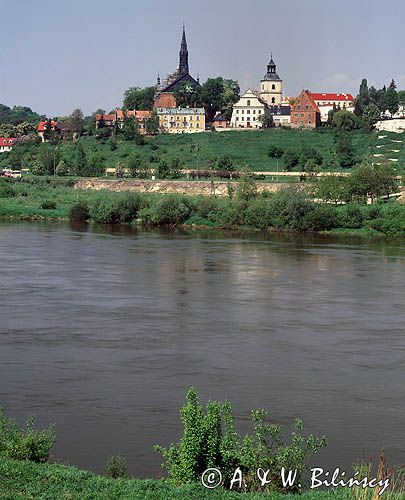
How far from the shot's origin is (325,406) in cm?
1188

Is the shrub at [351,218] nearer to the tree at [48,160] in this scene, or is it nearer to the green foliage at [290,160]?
the green foliage at [290,160]

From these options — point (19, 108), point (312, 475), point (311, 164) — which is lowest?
point (312, 475)

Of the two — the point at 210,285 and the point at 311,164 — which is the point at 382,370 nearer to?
the point at 210,285

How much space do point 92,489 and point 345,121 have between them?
61.0 meters

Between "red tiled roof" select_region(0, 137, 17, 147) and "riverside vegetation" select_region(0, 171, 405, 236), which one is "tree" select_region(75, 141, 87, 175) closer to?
"riverside vegetation" select_region(0, 171, 405, 236)

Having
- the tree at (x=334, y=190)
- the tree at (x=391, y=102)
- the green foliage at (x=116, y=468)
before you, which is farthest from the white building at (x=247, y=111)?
the green foliage at (x=116, y=468)

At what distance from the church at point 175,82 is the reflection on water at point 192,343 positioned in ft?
172

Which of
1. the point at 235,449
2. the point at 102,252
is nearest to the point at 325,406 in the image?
the point at 235,449

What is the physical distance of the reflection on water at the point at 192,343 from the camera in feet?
36.5

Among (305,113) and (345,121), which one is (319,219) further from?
(305,113)

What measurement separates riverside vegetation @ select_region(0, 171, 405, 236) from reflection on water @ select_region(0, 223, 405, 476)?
9.20 metres

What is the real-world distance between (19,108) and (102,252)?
120306mm

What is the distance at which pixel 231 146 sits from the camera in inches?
2490

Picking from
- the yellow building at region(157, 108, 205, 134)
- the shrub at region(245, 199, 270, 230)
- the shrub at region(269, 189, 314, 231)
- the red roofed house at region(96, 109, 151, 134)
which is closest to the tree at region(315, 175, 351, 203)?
the shrub at region(269, 189, 314, 231)
